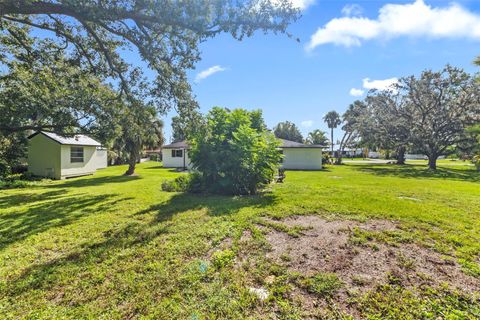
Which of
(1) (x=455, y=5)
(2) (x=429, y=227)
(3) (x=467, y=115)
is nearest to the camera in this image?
(2) (x=429, y=227)

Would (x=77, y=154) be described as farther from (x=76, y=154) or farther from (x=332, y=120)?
(x=332, y=120)

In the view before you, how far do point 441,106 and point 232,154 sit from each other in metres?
25.7

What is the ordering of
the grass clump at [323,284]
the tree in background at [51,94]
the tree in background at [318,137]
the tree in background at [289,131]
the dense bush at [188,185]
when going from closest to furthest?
1. the grass clump at [323,284]
2. the tree in background at [51,94]
3. the dense bush at [188,185]
4. the tree in background at [318,137]
5. the tree in background at [289,131]

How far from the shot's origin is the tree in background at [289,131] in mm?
55156

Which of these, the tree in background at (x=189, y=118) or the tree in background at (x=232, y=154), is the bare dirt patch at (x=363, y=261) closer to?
the tree in background at (x=232, y=154)

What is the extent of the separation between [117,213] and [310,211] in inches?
206

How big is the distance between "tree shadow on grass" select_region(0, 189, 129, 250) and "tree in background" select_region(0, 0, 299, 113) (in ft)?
12.8

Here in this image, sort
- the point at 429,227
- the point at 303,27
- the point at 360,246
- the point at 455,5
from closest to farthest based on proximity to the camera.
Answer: the point at 360,246 < the point at 429,227 < the point at 455,5 < the point at 303,27

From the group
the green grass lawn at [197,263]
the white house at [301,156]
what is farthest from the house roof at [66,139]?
the green grass lawn at [197,263]

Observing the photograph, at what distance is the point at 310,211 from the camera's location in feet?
20.0

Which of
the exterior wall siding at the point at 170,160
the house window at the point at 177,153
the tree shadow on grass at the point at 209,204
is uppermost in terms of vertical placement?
the house window at the point at 177,153

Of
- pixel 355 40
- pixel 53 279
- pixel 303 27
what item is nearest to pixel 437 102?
pixel 355 40

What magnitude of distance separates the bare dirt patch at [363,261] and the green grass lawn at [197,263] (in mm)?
122

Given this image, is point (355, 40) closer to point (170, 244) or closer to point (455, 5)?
point (455, 5)
